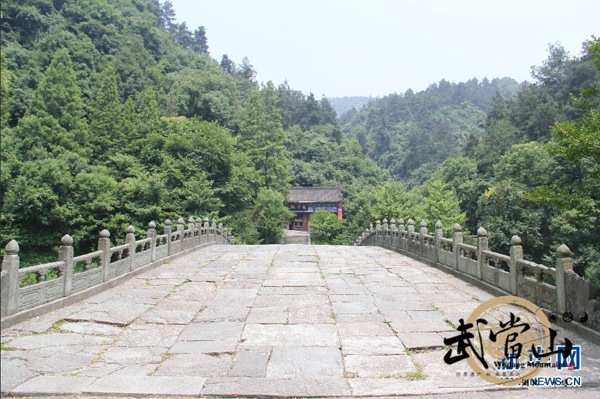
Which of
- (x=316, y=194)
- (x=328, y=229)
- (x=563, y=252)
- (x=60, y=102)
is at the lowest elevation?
(x=328, y=229)

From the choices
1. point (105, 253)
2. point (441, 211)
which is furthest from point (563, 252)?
point (441, 211)

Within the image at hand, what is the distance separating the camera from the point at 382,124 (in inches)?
3674

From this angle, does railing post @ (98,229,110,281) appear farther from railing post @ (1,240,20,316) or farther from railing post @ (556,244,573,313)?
railing post @ (556,244,573,313)

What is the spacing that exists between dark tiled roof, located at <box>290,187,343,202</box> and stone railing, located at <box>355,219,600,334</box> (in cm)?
3002

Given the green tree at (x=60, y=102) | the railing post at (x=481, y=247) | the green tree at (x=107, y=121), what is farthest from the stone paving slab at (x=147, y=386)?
the green tree at (x=60, y=102)

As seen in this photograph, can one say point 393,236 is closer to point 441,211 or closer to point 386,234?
point 386,234

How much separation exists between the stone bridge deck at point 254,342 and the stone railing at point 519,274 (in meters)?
0.32

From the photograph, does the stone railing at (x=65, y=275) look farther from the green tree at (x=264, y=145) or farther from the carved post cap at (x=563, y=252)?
the green tree at (x=264, y=145)

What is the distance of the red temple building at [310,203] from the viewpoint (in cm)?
4162

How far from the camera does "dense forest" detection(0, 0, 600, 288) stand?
19.5 meters

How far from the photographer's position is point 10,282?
5.16 m

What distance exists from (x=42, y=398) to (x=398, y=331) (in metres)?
3.58

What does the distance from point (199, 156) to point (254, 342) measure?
20.1m

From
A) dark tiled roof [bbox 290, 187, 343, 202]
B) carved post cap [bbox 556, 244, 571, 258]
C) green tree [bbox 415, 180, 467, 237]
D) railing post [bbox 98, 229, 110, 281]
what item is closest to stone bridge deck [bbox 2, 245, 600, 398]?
railing post [bbox 98, 229, 110, 281]
